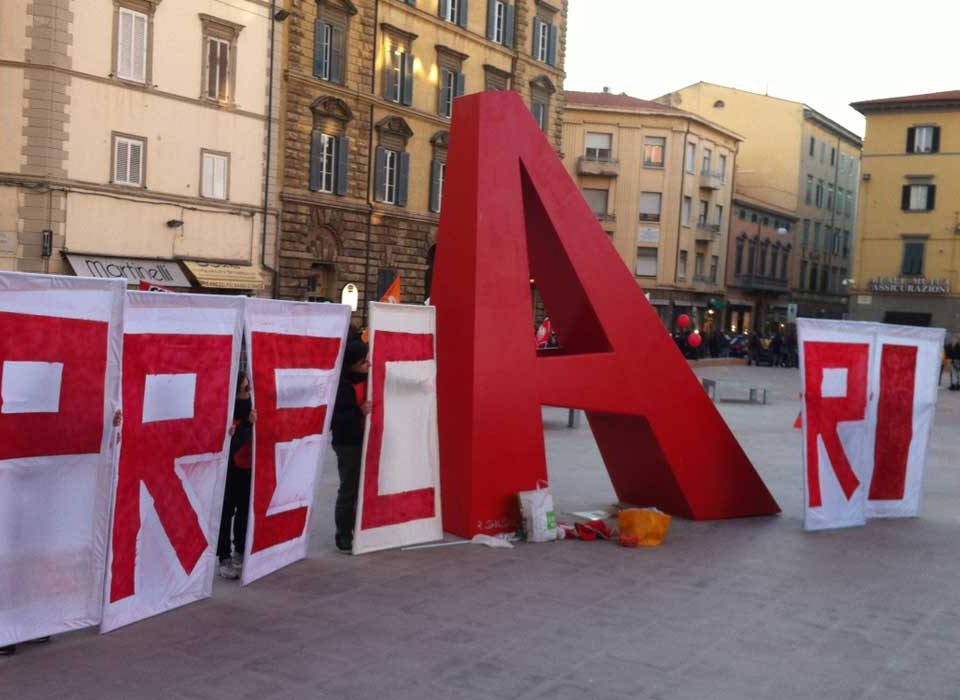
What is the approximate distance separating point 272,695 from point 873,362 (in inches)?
286

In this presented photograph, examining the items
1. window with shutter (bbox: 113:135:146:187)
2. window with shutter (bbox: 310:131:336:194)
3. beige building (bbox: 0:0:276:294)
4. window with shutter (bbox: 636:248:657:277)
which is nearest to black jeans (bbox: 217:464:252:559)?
beige building (bbox: 0:0:276:294)

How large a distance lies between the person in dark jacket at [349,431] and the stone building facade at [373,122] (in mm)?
22384

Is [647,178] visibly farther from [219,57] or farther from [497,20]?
[219,57]

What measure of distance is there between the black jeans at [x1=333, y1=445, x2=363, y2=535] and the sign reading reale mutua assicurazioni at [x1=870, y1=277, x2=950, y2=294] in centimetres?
4772

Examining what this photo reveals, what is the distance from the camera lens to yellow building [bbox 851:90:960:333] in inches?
1997

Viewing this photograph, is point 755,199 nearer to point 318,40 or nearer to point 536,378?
point 318,40

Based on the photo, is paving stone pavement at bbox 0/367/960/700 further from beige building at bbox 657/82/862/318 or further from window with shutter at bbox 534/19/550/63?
beige building at bbox 657/82/862/318

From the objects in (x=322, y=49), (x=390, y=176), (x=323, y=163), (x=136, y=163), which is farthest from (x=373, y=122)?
(x=136, y=163)

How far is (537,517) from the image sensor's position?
8.80 m

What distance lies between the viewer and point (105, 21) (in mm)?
24531

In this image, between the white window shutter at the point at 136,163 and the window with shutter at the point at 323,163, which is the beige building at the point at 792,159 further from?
the white window shutter at the point at 136,163

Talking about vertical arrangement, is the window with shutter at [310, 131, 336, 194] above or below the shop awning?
above

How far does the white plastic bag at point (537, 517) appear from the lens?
879 cm

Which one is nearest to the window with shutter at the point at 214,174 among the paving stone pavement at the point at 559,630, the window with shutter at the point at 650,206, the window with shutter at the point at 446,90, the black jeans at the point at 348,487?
the window with shutter at the point at 446,90
